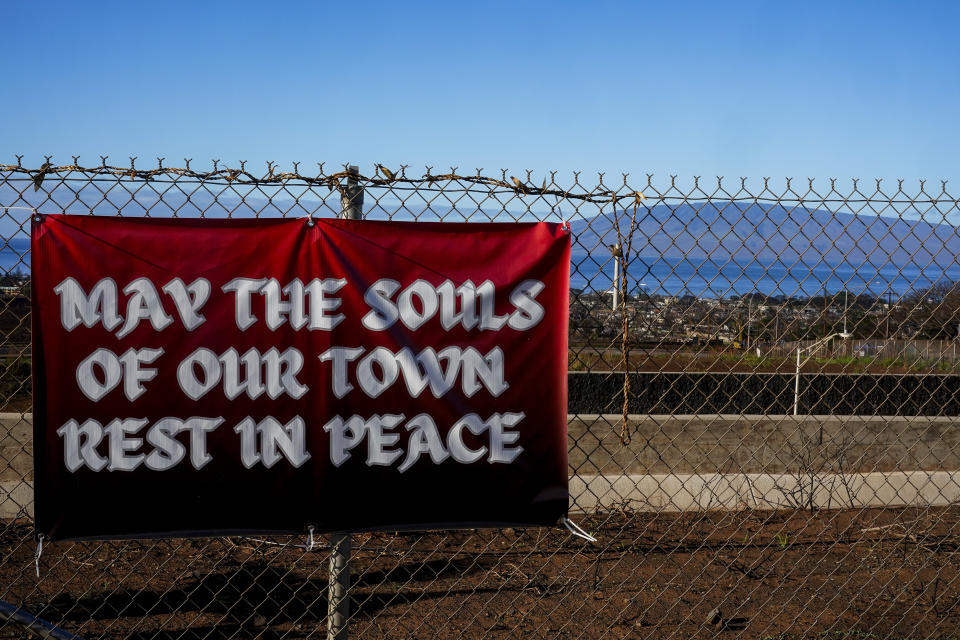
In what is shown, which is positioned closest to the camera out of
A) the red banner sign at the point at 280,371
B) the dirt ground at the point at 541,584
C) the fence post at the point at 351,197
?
the red banner sign at the point at 280,371

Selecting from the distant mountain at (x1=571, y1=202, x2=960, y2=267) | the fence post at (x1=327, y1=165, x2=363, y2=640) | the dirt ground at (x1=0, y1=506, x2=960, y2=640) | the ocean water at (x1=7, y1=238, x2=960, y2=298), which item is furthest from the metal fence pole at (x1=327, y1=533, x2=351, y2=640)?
the distant mountain at (x1=571, y1=202, x2=960, y2=267)

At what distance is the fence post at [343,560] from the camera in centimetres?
299

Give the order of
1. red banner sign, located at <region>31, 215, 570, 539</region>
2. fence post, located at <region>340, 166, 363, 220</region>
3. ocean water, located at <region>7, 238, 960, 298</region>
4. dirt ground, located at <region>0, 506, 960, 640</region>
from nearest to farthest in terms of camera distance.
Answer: red banner sign, located at <region>31, 215, 570, 539</region> < fence post, located at <region>340, 166, 363, 220</region> < ocean water, located at <region>7, 238, 960, 298</region> < dirt ground, located at <region>0, 506, 960, 640</region>

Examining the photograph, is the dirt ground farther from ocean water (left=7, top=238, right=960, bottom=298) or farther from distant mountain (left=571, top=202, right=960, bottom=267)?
distant mountain (left=571, top=202, right=960, bottom=267)

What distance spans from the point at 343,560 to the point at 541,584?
1.97 m

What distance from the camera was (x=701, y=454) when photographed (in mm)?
6652

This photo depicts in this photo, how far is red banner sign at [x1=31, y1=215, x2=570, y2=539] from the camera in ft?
9.18

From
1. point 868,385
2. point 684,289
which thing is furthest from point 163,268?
point 868,385

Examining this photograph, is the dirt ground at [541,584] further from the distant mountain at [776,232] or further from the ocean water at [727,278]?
the distant mountain at [776,232]

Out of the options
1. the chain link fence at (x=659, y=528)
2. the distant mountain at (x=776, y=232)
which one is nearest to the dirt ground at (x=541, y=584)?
the chain link fence at (x=659, y=528)

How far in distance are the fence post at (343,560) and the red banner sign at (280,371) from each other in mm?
136

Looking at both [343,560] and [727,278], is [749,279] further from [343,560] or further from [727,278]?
[343,560]

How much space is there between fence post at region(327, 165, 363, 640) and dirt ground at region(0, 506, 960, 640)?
56 centimetres

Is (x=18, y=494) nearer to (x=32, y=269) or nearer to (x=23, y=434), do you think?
(x=23, y=434)
